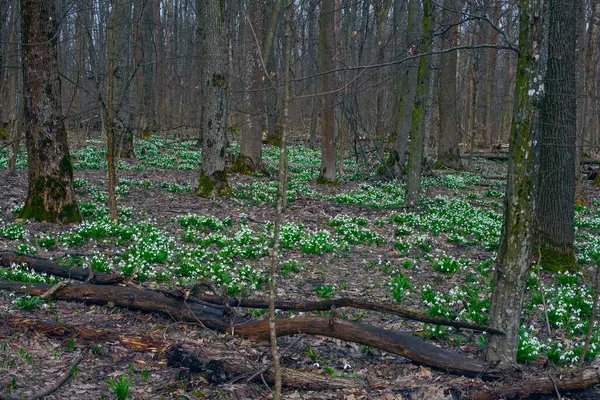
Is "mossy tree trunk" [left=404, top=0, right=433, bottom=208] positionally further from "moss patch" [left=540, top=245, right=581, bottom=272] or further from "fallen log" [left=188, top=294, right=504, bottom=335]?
"fallen log" [left=188, top=294, right=504, bottom=335]

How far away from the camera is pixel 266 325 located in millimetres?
5270

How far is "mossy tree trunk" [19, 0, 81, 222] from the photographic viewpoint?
937 cm

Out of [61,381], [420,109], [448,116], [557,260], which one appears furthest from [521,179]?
[448,116]

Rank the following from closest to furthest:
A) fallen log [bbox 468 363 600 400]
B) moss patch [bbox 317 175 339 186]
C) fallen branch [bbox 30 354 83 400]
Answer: fallen branch [bbox 30 354 83 400]
fallen log [bbox 468 363 600 400]
moss patch [bbox 317 175 339 186]

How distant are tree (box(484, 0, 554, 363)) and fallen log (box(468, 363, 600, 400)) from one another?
1.59 feet

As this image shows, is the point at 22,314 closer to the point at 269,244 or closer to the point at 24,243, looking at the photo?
the point at 24,243

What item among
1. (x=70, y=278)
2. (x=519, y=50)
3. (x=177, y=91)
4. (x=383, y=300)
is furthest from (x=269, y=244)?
(x=177, y=91)

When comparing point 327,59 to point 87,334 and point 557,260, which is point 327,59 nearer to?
point 557,260

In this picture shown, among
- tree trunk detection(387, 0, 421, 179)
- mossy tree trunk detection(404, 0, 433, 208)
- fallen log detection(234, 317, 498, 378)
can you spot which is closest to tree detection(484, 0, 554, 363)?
fallen log detection(234, 317, 498, 378)

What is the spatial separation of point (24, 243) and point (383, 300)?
5525 mm

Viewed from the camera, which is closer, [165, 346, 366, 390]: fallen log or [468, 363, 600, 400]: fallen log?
[468, 363, 600, 400]: fallen log

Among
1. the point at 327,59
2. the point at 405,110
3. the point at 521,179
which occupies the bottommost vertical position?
the point at 521,179

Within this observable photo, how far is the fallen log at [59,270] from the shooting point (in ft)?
20.7

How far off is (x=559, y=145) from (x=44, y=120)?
858 cm
